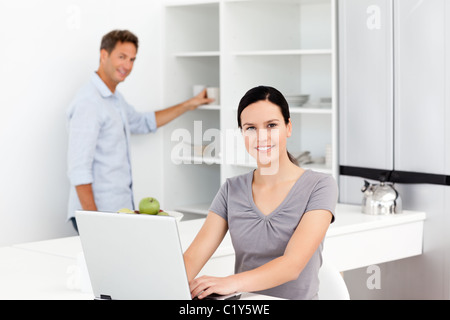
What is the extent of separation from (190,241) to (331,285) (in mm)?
757

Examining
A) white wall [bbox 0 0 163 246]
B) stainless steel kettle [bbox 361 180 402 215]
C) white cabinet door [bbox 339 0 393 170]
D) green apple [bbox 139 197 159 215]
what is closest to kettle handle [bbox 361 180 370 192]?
stainless steel kettle [bbox 361 180 402 215]

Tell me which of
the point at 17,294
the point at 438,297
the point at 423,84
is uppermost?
the point at 423,84

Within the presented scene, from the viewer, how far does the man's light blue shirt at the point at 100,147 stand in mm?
3396

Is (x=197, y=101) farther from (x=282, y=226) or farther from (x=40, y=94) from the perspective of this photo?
(x=282, y=226)

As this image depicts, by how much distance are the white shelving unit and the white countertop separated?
63 cm

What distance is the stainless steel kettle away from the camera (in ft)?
10.4

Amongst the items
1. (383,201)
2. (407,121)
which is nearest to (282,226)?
(383,201)

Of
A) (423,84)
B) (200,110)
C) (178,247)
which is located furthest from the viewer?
(200,110)

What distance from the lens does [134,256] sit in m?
1.55

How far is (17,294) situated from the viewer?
1946 mm

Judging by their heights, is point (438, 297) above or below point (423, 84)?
below
